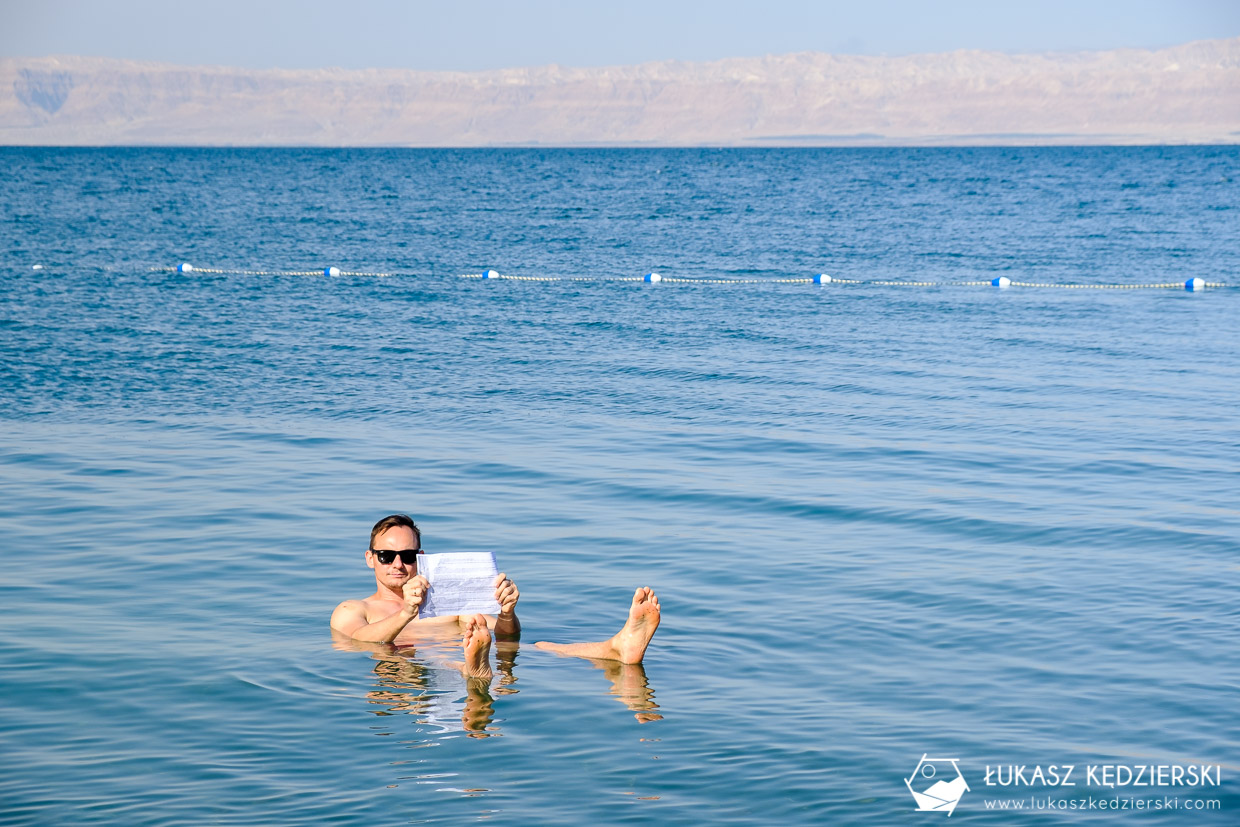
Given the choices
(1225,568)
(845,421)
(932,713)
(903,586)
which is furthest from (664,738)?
(845,421)

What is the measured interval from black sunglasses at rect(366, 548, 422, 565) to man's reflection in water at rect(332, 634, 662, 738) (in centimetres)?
76

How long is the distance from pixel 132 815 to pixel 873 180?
108338 millimetres

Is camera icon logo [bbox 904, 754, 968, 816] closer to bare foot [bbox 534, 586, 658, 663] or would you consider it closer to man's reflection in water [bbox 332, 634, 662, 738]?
man's reflection in water [bbox 332, 634, 662, 738]

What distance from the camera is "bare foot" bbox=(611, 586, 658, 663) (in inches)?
333

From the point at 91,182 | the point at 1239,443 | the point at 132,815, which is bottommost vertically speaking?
the point at 132,815

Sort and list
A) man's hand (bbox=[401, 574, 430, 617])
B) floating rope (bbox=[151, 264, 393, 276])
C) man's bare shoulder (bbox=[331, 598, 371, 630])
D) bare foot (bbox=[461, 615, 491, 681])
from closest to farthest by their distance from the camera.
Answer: man's hand (bbox=[401, 574, 430, 617]) < bare foot (bbox=[461, 615, 491, 681]) < man's bare shoulder (bbox=[331, 598, 371, 630]) < floating rope (bbox=[151, 264, 393, 276])

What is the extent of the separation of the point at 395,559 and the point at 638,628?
164cm

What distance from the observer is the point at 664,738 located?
795 centimetres

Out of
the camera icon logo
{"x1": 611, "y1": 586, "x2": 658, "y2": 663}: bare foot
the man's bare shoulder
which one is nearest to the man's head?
the man's bare shoulder

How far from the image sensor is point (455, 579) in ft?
26.9

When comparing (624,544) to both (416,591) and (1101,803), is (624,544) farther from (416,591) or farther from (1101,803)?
(1101,803)

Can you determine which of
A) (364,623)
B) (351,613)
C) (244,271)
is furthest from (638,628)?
(244,271)

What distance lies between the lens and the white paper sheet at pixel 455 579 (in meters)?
8.13

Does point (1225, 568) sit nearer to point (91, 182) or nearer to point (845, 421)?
point (845, 421)
